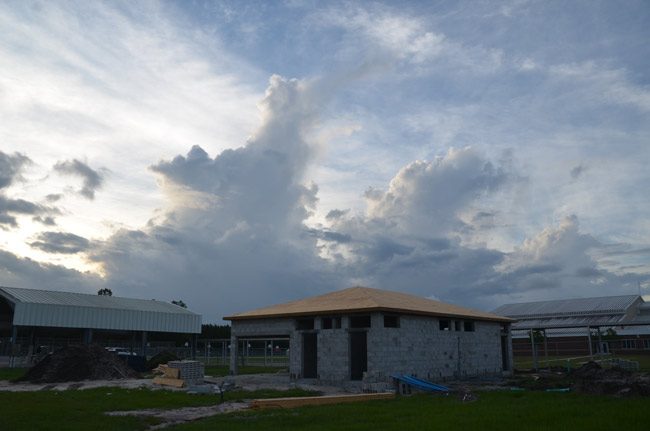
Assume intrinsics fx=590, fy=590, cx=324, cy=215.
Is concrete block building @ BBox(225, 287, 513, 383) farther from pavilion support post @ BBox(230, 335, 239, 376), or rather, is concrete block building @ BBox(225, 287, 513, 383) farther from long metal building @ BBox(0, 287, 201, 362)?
long metal building @ BBox(0, 287, 201, 362)

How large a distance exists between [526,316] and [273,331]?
40.5 metres

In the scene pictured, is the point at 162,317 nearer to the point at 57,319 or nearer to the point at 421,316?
the point at 57,319

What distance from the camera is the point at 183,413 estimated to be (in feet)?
63.6

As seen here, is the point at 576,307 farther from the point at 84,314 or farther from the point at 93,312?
the point at 84,314

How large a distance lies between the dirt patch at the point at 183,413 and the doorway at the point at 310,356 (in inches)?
489

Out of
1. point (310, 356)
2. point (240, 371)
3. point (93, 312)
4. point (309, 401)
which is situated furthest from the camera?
point (93, 312)

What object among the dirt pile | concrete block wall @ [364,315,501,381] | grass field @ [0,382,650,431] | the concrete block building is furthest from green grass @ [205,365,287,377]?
the dirt pile

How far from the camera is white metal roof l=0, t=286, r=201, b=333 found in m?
44.9

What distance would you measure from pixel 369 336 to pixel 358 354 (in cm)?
409

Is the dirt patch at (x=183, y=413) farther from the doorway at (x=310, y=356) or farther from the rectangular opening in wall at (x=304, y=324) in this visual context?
the doorway at (x=310, y=356)

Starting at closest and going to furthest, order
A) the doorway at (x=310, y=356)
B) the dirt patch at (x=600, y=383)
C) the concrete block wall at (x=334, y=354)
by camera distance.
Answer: the dirt patch at (x=600, y=383)
the concrete block wall at (x=334, y=354)
the doorway at (x=310, y=356)

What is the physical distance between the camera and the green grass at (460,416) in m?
14.7

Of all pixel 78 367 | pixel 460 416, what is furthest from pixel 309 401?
pixel 78 367

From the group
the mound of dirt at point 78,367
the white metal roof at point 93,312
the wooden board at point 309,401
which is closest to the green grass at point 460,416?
the wooden board at point 309,401
